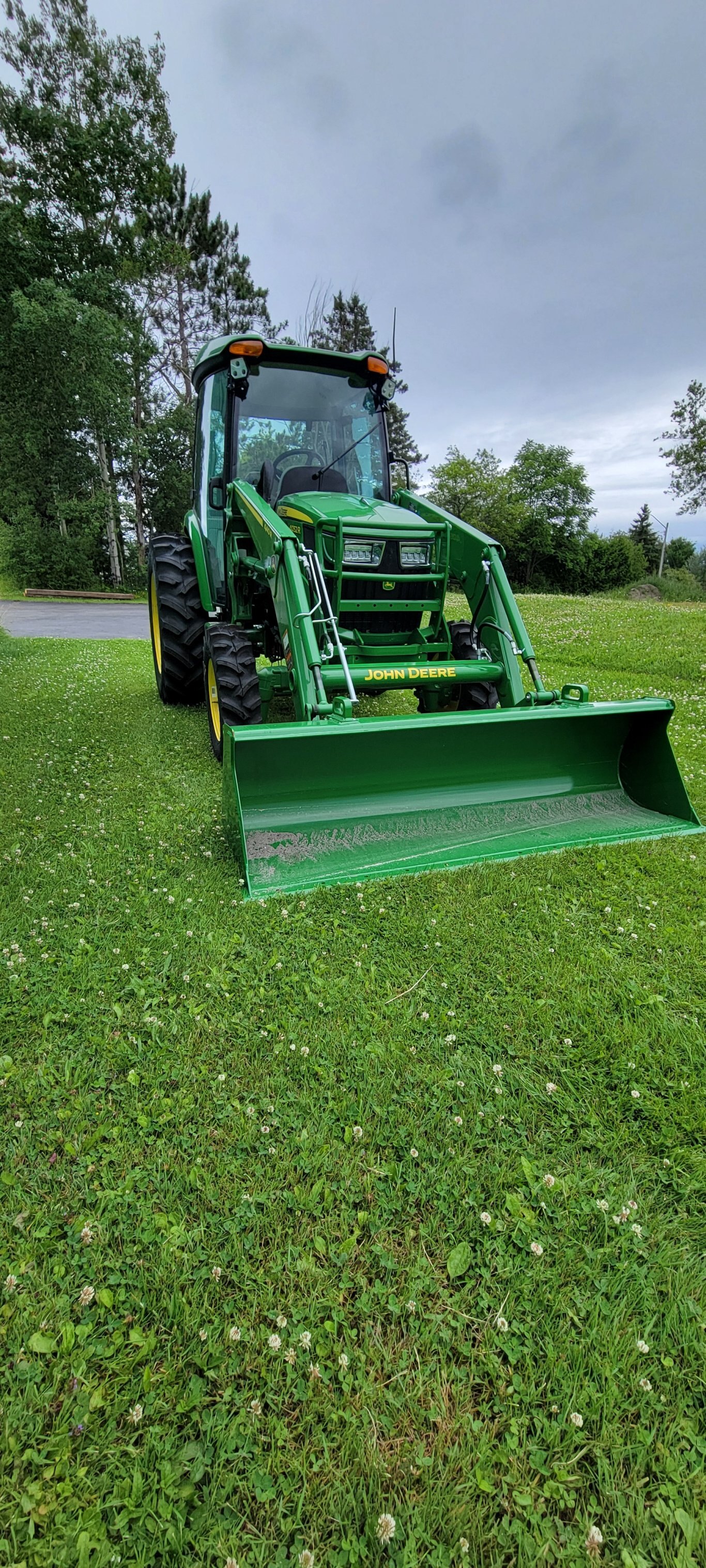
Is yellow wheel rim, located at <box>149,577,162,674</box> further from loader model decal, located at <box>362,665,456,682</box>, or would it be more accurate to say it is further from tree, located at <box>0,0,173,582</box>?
tree, located at <box>0,0,173,582</box>

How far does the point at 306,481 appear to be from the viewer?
529 centimetres

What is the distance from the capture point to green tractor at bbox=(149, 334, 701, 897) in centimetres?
351

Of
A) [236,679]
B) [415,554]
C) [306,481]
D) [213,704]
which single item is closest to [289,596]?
[236,679]

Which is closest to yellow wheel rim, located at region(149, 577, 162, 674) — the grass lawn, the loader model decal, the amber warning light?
the amber warning light

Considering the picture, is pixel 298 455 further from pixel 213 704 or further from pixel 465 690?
pixel 465 690

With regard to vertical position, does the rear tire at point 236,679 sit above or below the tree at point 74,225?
below

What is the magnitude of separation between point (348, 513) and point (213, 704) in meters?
1.66

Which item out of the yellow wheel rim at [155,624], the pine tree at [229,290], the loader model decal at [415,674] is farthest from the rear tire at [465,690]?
the pine tree at [229,290]

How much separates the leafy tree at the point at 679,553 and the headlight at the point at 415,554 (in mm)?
66125

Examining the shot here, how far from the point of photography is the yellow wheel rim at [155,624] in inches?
268

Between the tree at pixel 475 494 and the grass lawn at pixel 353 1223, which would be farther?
the tree at pixel 475 494

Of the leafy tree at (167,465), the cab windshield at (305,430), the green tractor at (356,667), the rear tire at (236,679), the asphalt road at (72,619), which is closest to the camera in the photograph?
the green tractor at (356,667)

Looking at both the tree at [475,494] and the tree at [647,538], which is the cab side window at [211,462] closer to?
the tree at [475,494]

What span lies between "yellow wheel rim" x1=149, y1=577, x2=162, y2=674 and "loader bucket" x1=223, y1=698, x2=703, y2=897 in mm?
3588
